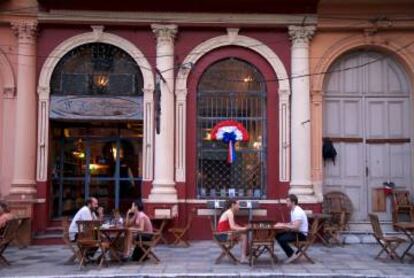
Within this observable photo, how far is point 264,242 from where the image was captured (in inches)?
451

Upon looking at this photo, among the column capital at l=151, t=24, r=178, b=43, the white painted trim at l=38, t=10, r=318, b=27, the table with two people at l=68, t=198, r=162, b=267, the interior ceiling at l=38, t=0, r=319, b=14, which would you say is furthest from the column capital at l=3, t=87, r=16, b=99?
the table with two people at l=68, t=198, r=162, b=267

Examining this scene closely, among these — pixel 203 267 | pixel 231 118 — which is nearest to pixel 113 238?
pixel 203 267

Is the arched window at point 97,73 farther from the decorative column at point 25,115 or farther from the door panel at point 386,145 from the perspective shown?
the door panel at point 386,145

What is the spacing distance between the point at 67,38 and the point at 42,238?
4958 millimetres

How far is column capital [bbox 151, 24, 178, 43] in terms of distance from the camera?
1536 centimetres

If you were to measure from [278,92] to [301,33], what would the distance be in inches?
61.6

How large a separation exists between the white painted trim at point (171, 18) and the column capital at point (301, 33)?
126 millimetres

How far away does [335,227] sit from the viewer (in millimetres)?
14680

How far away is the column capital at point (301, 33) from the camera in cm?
1545

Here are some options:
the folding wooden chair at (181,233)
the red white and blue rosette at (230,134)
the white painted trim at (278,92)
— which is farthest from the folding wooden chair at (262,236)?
the red white and blue rosette at (230,134)

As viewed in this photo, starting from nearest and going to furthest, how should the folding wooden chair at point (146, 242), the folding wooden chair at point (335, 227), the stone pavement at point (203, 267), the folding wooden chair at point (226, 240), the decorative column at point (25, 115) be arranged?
the stone pavement at point (203, 267) < the folding wooden chair at point (226, 240) < the folding wooden chair at point (146, 242) < the folding wooden chair at point (335, 227) < the decorative column at point (25, 115)

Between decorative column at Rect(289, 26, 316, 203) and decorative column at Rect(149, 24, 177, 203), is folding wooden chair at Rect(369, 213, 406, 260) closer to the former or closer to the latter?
decorative column at Rect(289, 26, 316, 203)

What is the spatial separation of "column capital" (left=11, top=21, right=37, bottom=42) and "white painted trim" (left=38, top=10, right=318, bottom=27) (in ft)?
0.89

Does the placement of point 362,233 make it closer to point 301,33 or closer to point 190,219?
point 190,219
